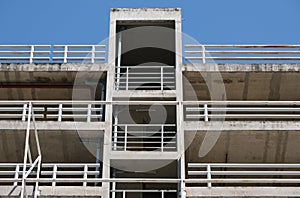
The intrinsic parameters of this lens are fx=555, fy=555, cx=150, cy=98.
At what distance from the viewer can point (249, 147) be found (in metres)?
16.9

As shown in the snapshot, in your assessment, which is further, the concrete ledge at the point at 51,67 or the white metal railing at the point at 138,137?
the concrete ledge at the point at 51,67

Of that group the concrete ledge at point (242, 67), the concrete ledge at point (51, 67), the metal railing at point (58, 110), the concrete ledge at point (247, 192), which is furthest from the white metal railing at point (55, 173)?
the concrete ledge at point (242, 67)

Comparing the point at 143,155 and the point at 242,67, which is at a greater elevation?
the point at 242,67

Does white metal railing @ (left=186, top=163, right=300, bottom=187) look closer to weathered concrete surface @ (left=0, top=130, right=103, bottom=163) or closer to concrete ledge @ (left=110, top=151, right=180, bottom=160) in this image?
concrete ledge @ (left=110, top=151, right=180, bottom=160)

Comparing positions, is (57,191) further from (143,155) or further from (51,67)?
(51,67)

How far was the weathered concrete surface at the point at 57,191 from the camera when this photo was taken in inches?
560

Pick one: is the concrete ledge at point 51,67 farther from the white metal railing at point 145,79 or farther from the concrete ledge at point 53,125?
the concrete ledge at point 53,125

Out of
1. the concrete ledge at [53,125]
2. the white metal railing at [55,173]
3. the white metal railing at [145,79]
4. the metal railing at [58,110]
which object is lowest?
the white metal railing at [55,173]

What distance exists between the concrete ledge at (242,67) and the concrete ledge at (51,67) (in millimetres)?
3042

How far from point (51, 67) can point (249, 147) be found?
277 inches

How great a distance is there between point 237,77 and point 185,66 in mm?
1844

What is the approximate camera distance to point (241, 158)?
57.1 ft

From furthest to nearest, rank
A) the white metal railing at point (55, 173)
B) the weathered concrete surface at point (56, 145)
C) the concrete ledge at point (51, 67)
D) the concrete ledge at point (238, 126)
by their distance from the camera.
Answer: the concrete ledge at point (51, 67) → the weathered concrete surface at point (56, 145) → the concrete ledge at point (238, 126) → the white metal railing at point (55, 173)

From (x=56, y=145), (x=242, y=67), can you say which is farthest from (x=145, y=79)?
(x=56, y=145)
